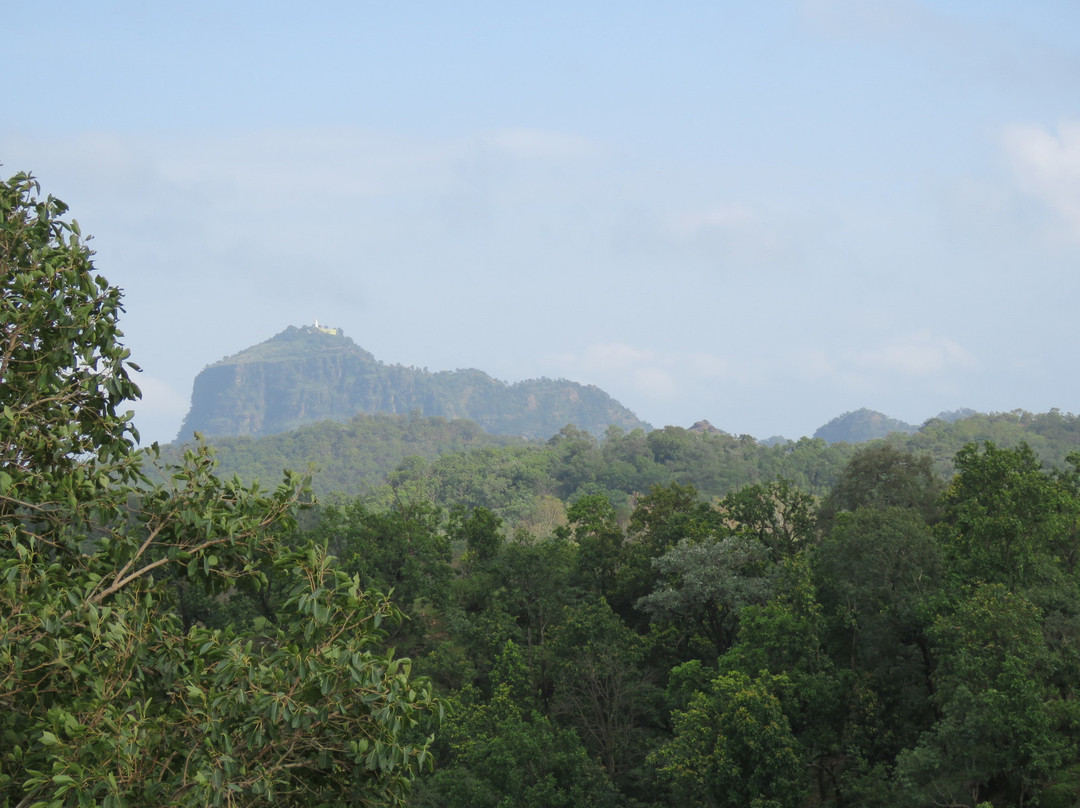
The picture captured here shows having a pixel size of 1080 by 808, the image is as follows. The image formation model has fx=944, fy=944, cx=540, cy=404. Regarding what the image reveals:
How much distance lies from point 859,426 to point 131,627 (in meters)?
181

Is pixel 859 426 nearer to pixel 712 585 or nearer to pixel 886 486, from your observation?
pixel 886 486

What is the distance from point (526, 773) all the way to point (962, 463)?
11.8 metres

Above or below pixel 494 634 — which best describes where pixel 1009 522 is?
above

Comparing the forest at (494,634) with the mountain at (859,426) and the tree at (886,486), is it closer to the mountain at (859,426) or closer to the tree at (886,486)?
the tree at (886,486)

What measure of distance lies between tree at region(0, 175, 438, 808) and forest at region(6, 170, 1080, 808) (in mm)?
23

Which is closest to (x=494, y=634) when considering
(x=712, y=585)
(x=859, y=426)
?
(x=712, y=585)

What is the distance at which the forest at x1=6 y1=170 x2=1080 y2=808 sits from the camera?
5207 millimetres

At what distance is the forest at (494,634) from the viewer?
521cm

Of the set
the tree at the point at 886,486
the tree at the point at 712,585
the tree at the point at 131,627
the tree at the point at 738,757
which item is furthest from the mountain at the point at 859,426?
the tree at the point at 131,627

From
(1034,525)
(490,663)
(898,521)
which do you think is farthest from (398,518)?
(1034,525)

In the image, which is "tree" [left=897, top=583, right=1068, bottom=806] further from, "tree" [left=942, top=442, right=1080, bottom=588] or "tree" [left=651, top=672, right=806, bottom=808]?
"tree" [left=942, top=442, right=1080, bottom=588]

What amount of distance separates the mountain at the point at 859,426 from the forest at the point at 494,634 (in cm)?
14673

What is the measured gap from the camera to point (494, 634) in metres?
25.3

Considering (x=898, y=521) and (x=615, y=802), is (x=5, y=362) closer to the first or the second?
(x=615, y=802)
